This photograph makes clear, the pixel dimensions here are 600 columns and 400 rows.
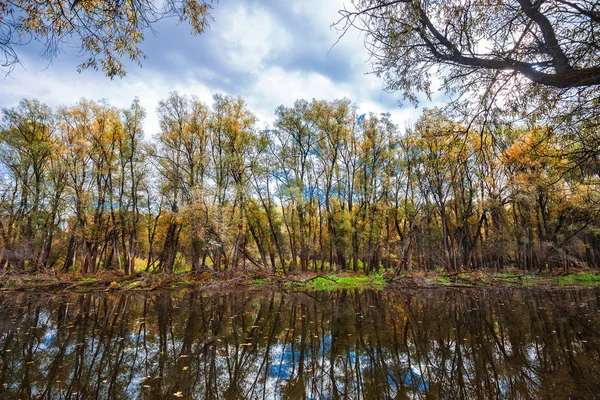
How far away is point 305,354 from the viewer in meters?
5.10

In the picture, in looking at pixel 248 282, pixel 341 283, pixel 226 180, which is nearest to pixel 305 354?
pixel 248 282

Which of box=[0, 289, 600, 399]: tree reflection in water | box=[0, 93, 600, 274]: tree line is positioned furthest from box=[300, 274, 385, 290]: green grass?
box=[0, 289, 600, 399]: tree reflection in water

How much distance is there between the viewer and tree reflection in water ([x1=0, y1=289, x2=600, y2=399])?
3684 millimetres

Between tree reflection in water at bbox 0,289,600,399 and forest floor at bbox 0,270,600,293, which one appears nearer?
tree reflection in water at bbox 0,289,600,399

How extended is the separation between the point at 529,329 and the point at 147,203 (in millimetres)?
30275

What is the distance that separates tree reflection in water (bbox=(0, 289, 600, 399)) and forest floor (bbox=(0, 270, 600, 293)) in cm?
797

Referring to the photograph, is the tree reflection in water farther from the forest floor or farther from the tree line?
the tree line

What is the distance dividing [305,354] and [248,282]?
14.2m

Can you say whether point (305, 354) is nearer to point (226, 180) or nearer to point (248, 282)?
point (248, 282)

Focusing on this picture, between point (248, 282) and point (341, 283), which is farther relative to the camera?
point (341, 283)

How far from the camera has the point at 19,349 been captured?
5348mm

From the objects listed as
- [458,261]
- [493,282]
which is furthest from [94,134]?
[458,261]

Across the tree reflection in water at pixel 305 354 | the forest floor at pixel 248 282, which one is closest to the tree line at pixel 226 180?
the forest floor at pixel 248 282

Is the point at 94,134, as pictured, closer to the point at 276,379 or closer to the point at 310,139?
the point at 310,139
